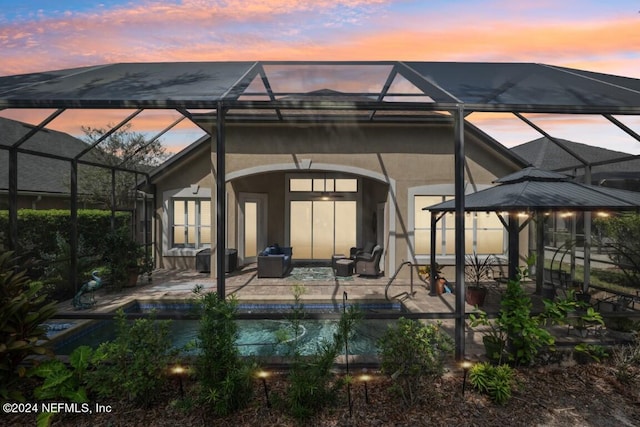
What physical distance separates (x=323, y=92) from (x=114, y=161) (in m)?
15.4

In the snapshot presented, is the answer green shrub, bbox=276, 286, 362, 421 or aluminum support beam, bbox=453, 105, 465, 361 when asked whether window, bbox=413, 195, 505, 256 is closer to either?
aluminum support beam, bbox=453, 105, 465, 361

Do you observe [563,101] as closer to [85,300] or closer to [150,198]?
[85,300]

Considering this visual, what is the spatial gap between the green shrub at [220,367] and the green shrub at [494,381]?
2.65 m

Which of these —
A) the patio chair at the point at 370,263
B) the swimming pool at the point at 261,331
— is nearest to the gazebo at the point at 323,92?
the swimming pool at the point at 261,331

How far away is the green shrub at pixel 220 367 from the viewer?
3.51 m

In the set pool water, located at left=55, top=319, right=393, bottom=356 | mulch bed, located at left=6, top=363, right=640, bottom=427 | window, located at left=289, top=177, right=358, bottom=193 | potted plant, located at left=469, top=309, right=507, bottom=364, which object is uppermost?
window, located at left=289, top=177, right=358, bottom=193

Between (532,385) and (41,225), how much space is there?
44.7 ft

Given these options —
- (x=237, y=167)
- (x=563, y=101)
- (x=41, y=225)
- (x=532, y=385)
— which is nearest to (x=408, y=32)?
(x=563, y=101)

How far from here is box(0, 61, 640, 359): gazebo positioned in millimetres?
4797

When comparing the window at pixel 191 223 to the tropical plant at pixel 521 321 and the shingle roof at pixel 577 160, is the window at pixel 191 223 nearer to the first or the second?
the tropical plant at pixel 521 321

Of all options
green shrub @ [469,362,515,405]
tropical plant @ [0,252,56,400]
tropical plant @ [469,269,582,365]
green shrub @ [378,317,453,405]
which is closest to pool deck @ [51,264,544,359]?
tropical plant @ [469,269,582,365]

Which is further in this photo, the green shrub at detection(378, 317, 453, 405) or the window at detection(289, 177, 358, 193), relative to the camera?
the window at detection(289, 177, 358, 193)

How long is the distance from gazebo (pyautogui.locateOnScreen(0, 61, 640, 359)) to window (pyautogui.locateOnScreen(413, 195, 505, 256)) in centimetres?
342

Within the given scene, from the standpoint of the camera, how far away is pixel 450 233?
35.2ft
